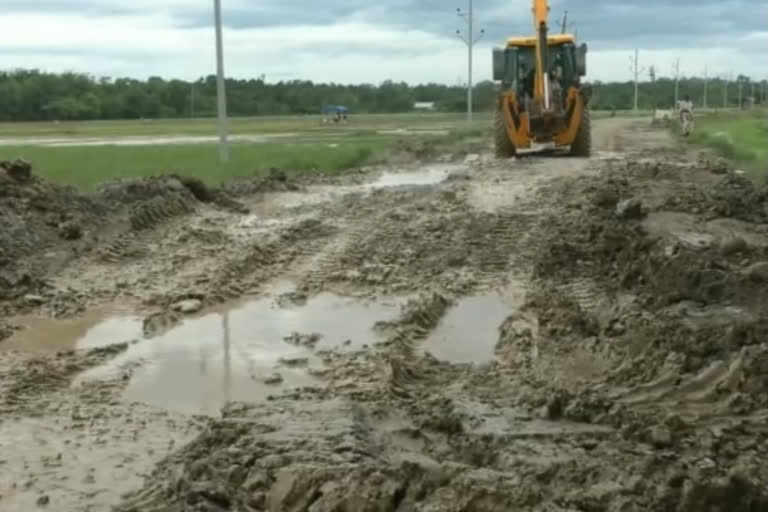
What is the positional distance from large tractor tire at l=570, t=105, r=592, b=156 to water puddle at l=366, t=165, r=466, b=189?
2815 mm

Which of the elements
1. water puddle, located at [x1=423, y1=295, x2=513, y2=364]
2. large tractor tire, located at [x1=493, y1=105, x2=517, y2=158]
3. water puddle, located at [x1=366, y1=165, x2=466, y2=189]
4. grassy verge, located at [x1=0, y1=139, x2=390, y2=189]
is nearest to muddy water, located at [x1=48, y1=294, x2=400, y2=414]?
water puddle, located at [x1=423, y1=295, x2=513, y2=364]

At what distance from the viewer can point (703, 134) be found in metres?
35.8

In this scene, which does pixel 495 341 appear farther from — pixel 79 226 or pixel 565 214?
pixel 79 226

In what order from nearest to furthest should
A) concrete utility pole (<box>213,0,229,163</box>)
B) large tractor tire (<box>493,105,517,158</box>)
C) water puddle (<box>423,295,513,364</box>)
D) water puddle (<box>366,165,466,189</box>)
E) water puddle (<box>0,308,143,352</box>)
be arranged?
water puddle (<box>423,295,513,364</box>), water puddle (<box>0,308,143,352</box>), water puddle (<box>366,165,466,189</box>), large tractor tire (<box>493,105,517,158</box>), concrete utility pole (<box>213,0,229,163</box>)

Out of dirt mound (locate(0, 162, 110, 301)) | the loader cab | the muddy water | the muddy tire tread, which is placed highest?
the loader cab

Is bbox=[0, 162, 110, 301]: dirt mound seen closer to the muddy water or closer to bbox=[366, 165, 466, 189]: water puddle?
the muddy water

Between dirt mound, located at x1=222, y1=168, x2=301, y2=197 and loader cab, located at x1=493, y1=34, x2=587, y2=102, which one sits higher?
loader cab, located at x1=493, y1=34, x2=587, y2=102

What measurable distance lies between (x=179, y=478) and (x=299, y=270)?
6.26m

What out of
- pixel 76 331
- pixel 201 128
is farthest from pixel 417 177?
pixel 201 128

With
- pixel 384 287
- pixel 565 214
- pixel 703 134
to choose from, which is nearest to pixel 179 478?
pixel 384 287

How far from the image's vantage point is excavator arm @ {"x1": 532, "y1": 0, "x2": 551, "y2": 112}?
21688mm

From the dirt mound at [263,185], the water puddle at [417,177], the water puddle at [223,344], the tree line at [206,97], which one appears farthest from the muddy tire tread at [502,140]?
the tree line at [206,97]

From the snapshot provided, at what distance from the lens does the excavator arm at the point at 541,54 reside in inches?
854

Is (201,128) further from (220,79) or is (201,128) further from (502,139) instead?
(502,139)
